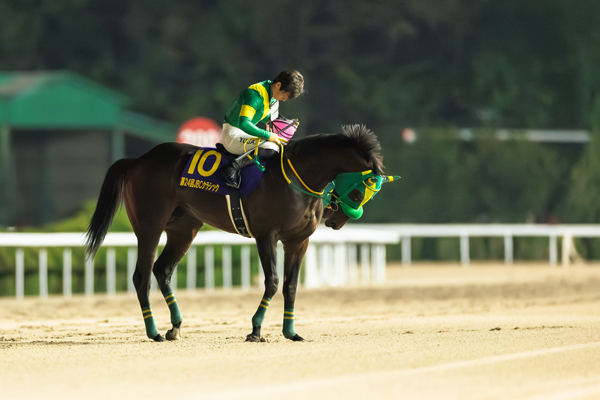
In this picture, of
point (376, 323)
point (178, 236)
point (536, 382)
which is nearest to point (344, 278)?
point (376, 323)

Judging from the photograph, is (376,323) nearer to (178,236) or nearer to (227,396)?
(178,236)

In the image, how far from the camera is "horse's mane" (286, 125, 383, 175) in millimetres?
6609

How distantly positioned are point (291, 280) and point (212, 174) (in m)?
0.92

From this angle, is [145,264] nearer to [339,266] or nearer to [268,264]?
[268,264]

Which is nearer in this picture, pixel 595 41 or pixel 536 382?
pixel 536 382

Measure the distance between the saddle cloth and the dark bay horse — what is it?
0.05 metres

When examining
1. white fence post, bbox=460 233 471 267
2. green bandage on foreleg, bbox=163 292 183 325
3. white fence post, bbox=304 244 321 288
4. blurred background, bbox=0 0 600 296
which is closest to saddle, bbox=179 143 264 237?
green bandage on foreleg, bbox=163 292 183 325

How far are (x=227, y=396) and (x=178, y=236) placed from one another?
314 centimetres

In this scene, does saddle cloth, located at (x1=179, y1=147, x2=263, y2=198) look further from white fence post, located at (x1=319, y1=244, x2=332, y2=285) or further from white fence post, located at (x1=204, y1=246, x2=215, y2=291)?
white fence post, located at (x1=319, y1=244, x2=332, y2=285)

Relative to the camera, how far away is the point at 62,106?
73.1 ft

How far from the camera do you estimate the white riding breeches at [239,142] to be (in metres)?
6.83

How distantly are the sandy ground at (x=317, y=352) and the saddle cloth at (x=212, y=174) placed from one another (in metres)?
1.06

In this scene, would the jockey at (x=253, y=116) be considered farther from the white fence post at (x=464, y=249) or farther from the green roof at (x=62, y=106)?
the green roof at (x=62, y=106)

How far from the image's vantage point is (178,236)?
295 inches
